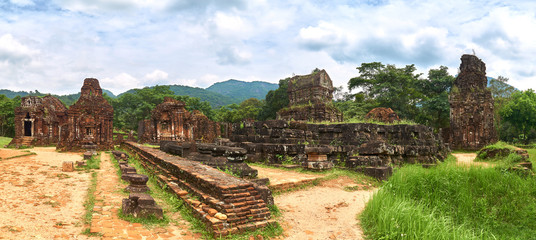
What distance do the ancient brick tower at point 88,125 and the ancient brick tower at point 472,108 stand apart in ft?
77.8

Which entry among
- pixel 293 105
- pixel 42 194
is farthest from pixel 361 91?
pixel 42 194

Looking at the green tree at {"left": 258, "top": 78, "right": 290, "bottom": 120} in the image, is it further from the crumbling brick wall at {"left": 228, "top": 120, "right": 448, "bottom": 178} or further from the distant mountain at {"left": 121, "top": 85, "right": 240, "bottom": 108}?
the distant mountain at {"left": 121, "top": 85, "right": 240, "bottom": 108}

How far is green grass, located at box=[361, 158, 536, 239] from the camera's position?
4.62 m

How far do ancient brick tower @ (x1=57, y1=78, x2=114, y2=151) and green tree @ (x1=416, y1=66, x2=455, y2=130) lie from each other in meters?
25.4

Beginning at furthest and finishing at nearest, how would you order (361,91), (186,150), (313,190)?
(361,91)
(186,150)
(313,190)

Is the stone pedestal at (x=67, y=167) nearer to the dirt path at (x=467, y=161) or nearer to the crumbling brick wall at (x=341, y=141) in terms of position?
the crumbling brick wall at (x=341, y=141)

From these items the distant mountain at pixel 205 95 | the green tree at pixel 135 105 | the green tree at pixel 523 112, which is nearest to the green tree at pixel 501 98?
the green tree at pixel 523 112

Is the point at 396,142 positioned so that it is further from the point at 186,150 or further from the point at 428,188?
the point at 186,150

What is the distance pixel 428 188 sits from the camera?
6.50 m

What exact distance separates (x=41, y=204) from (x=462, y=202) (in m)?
8.30

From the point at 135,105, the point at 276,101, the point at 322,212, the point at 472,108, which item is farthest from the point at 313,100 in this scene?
the point at 135,105

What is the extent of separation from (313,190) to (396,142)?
20.2 ft

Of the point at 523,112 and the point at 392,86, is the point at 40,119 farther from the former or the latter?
the point at 523,112

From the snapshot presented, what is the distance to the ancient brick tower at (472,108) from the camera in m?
18.8
